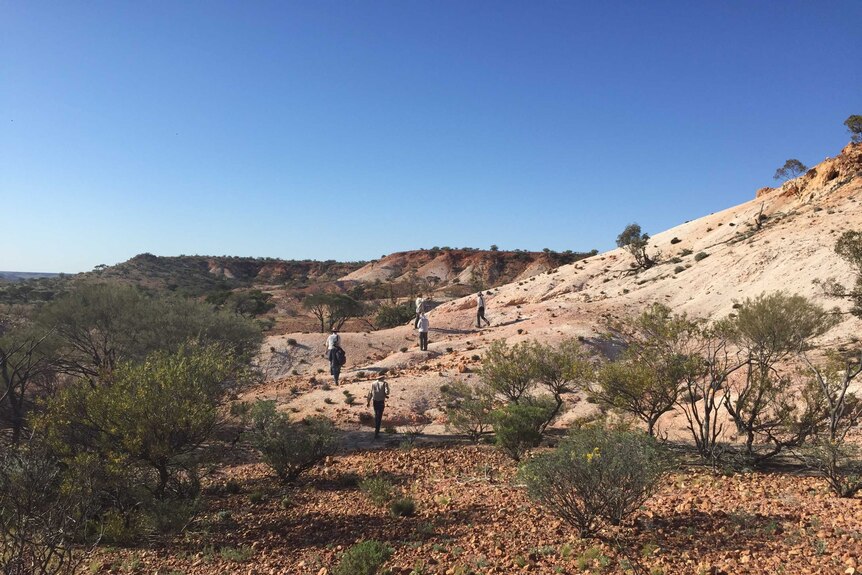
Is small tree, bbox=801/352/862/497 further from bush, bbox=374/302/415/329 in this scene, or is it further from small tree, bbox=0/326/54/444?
bush, bbox=374/302/415/329

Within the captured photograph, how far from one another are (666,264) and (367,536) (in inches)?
1427

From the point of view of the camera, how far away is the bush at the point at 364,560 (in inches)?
229

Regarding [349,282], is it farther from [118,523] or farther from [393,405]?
[118,523]

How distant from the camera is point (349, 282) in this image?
289ft

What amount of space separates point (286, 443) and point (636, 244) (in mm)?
37509

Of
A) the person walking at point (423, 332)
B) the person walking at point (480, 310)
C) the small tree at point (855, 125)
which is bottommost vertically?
the person walking at point (423, 332)

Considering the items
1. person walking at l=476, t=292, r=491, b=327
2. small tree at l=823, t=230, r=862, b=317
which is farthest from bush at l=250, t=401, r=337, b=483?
small tree at l=823, t=230, r=862, b=317

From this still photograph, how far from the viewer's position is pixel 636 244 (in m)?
40.4

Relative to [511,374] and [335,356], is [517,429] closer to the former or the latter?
[511,374]

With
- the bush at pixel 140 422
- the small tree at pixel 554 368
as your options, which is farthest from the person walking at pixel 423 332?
the bush at pixel 140 422

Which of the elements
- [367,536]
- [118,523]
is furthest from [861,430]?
[118,523]

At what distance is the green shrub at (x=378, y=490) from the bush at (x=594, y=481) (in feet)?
10.0

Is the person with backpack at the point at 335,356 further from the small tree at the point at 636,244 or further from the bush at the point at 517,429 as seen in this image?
the small tree at the point at 636,244

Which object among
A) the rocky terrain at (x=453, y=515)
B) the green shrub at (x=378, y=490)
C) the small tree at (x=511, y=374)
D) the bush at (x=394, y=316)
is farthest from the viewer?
the bush at (x=394, y=316)
